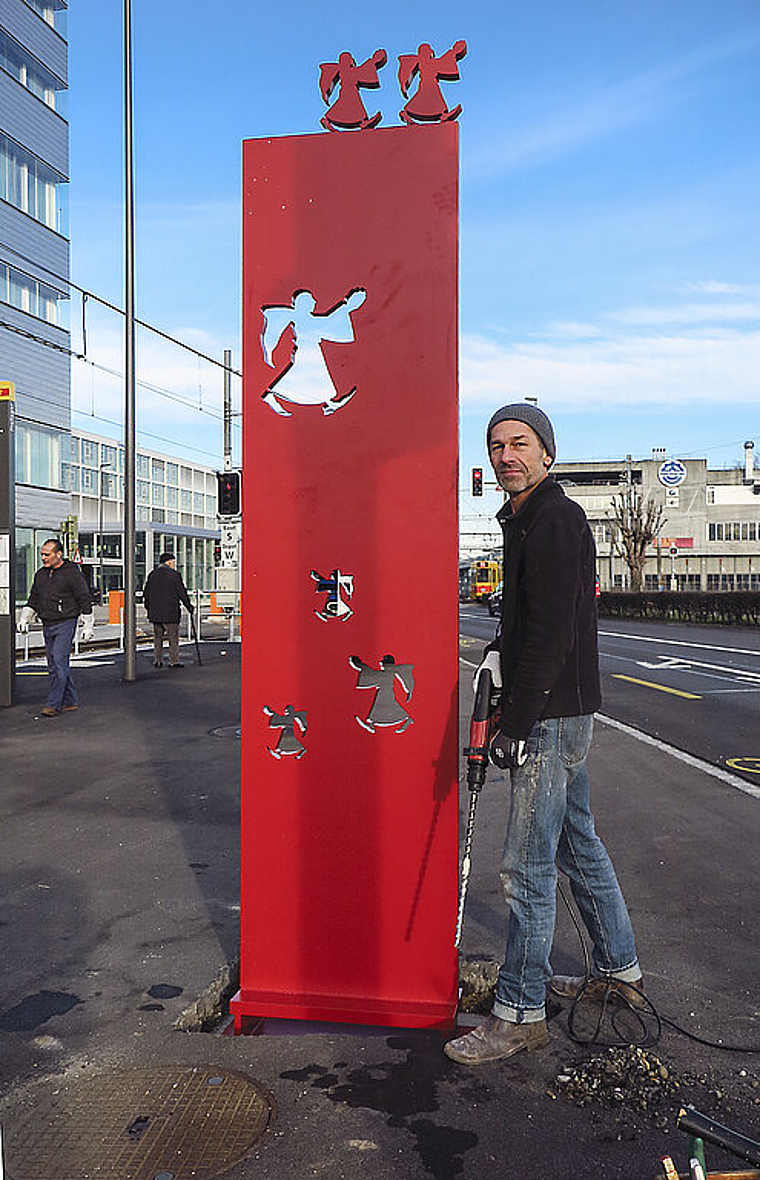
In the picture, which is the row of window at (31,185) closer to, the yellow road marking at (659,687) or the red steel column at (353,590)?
the yellow road marking at (659,687)

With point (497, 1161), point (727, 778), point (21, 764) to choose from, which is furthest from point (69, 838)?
point (727, 778)

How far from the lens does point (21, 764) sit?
9.41m

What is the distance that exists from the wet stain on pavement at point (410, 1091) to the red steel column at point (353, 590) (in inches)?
10.4

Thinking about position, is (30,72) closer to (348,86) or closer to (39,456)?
(39,456)

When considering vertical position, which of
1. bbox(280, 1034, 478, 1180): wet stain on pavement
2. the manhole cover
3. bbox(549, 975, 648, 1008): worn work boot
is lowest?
the manhole cover

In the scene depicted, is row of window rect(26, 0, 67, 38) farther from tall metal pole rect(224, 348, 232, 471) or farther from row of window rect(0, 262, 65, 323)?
tall metal pole rect(224, 348, 232, 471)

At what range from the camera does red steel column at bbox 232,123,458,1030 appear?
12.0 feet

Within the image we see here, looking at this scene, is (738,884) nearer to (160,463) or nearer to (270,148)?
(270,148)

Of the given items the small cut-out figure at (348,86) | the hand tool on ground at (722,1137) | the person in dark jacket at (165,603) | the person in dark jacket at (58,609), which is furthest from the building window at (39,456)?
the hand tool on ground at (722,1137)

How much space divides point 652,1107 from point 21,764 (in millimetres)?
7426

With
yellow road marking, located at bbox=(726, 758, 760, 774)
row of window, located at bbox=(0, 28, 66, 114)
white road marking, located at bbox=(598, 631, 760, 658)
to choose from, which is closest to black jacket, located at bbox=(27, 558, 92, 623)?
yellow road marking, located at bbox=(726, 758, 760, 774)

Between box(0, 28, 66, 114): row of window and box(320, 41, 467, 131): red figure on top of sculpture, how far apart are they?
3630 centimetres

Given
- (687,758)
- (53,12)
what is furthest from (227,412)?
(687,758)

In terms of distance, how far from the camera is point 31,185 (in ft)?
121
